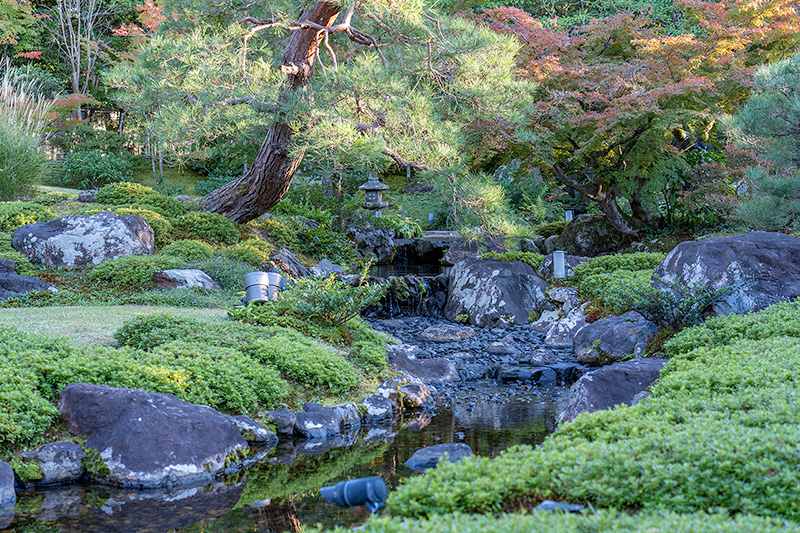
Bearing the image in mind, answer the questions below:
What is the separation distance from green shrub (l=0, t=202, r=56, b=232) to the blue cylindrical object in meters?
9.48

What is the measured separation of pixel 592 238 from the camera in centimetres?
1302

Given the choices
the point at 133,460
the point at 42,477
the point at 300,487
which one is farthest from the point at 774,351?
the point at 42,477

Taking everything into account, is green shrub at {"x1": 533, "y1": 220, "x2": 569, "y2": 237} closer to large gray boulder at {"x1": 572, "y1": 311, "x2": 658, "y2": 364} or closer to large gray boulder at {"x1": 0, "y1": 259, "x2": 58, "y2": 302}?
large gray boulder at {"x1": 572, "y1": 311, "x2": 658, "y2": 364}

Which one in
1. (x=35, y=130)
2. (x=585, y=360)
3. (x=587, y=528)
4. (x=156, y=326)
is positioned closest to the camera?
(x=587, y=528)

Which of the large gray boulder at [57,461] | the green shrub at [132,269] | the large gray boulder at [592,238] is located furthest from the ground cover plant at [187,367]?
the large gray boulder at [592,238]

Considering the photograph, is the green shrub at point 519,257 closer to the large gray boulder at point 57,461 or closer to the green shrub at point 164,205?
the green shrub at point 164,205

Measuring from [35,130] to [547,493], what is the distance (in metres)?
12.6

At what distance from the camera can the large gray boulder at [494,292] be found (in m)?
9.67

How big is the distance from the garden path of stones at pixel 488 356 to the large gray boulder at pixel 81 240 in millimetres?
3888

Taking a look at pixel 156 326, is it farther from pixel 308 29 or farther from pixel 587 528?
pixel 308 29

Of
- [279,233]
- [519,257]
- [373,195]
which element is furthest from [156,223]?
[519,257]

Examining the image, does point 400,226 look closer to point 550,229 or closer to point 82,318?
point 550,229

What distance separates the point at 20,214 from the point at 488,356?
7671 millimetres

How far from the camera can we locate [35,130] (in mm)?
12086
